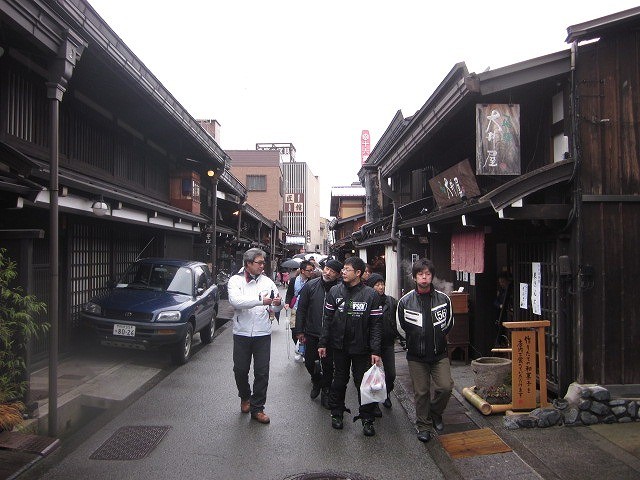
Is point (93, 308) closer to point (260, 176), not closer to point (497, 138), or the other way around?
point (497, 138)

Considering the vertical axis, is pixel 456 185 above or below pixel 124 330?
above

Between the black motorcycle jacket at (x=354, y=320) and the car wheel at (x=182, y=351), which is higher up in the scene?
the black motorcycle jacket at (x=354, y=320)

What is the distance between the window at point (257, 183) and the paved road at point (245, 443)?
47.6 meters

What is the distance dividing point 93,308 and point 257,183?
46.3 meters

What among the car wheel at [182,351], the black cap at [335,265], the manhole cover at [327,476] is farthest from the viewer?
the car wheel at [182,351]

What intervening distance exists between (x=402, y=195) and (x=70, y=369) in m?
11.1

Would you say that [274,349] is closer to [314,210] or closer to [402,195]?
[402,195]

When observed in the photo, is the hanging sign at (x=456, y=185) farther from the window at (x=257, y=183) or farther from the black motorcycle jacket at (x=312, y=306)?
the window at (x=257, y=183)

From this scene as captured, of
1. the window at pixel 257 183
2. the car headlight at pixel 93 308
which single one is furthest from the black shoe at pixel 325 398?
the window at pixel 257 183

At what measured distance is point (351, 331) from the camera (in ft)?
18.5

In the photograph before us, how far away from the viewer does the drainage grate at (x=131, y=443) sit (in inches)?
196

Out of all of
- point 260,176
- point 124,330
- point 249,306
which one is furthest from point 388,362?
point 260,176

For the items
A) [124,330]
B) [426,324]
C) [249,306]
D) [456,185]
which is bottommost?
[124,330]

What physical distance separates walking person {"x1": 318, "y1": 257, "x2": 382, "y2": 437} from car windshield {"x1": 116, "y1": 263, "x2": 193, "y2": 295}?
5300 mm
